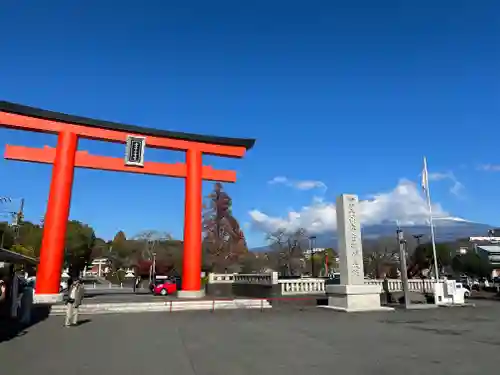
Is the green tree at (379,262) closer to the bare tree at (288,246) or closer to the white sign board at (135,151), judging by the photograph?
the bare tree at (288,246)

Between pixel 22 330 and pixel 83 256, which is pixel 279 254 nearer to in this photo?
pixel 83 256

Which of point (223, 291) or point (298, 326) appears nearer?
point (298, 326)

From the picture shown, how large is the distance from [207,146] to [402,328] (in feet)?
51.7

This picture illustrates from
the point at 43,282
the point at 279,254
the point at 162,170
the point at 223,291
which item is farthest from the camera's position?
the point at 279,254

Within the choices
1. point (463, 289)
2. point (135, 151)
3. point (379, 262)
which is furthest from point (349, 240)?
point (379, 262)

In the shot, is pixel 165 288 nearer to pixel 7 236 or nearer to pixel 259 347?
pixel 7 236

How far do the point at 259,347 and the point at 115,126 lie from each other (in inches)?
661

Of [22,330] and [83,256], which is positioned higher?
[83,256]

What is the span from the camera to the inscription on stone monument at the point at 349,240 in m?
15.3

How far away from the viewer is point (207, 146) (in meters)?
22.7

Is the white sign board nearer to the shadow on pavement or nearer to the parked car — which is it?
the shadow on pavement

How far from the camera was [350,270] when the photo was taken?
49.9 feet

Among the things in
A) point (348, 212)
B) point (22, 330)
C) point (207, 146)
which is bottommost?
point (22, 330)

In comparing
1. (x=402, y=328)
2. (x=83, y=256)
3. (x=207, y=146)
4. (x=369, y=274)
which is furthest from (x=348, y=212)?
(x=369, y=274)
